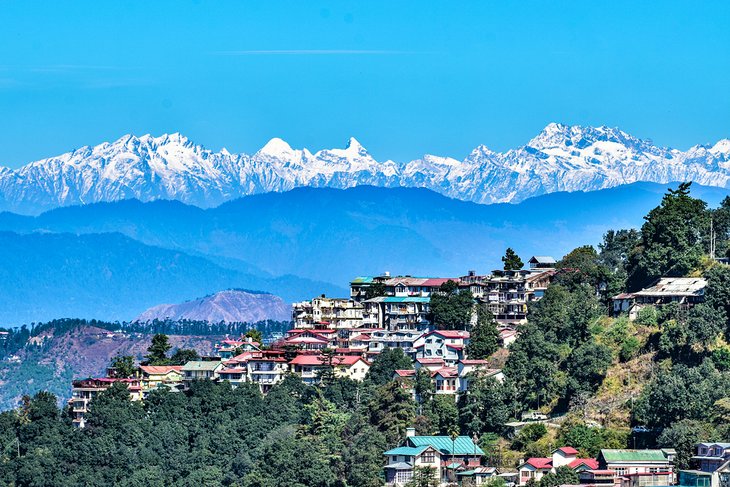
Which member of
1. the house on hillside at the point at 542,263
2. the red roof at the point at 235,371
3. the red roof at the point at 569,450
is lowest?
the red roof at the point at 569,450

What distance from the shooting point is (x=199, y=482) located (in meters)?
87.6

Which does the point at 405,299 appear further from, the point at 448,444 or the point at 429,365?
the point at 448,444

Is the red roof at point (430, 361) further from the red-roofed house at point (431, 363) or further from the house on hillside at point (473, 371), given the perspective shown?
the house on hillside at point (473, 371)

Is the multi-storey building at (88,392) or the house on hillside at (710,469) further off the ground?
the multi-storey building at (88,392)

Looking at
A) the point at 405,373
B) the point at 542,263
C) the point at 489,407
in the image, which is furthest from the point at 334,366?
the point at 542,263

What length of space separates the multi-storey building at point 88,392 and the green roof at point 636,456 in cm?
3879

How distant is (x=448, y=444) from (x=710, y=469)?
1585cm

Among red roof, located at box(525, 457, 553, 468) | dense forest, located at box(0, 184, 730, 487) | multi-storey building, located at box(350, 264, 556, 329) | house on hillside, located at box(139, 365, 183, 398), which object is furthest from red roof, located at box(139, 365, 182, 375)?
red roof, located at box(525, 457, 553, 468)

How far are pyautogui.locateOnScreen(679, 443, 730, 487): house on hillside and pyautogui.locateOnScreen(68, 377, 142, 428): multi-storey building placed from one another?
43.0 metres

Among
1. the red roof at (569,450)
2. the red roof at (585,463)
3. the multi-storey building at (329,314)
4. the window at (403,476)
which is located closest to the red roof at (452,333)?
the multi-storey building at (329,314)

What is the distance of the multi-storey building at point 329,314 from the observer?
118 meters

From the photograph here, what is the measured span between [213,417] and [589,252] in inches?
1246

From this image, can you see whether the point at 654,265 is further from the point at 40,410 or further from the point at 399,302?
the point at 40,410

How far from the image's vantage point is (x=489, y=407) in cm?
8544
